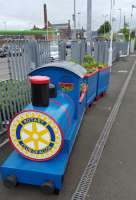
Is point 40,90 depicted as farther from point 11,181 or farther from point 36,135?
point 11,181

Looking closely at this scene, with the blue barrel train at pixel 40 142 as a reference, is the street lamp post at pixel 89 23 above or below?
above

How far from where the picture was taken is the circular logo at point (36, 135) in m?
2.49

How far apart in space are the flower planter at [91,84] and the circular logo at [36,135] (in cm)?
297

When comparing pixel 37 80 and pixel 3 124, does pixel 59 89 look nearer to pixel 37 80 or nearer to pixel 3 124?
pixel 37 80

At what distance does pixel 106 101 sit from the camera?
6676 millimetres

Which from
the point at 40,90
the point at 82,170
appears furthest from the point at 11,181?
the point at 40,90

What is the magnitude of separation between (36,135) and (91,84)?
138 inches

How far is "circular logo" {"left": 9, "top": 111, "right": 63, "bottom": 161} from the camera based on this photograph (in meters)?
2.49

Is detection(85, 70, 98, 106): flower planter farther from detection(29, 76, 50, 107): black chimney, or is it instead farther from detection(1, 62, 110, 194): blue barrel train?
detection(29, 76, 50, 107): black chimney

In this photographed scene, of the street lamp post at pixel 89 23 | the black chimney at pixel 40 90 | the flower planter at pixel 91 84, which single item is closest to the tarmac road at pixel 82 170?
the flower planter at pixel 91 84

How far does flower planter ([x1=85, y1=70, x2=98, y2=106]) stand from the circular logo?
9.75ft

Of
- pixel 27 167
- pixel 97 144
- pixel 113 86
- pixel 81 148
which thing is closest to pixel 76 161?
pixel 81 148

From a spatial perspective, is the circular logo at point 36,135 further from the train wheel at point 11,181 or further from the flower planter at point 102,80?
the flower planter at point 102,80

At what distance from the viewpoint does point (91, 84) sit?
577 centimetres
